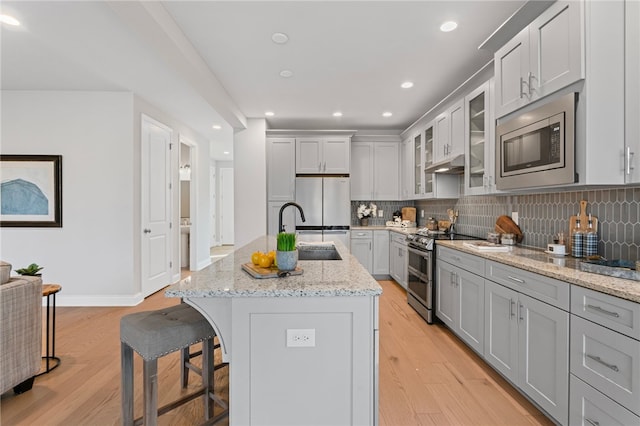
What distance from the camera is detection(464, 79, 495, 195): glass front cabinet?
8.95ft

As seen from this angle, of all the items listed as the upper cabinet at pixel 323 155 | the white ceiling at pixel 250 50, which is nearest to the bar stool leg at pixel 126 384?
the white ceiling at pixel 250 50

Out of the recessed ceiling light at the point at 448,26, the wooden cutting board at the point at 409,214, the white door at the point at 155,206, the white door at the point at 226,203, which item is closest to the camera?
the recessed ceiling light at the point at 448,26

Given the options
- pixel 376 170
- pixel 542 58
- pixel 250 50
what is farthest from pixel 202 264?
pixel 542 58

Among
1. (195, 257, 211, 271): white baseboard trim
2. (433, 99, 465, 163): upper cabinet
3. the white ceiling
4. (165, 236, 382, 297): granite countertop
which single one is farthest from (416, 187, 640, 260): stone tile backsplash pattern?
(195, 257, 211, 271): white baseboard trim

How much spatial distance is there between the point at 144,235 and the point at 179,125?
2059 millimetres

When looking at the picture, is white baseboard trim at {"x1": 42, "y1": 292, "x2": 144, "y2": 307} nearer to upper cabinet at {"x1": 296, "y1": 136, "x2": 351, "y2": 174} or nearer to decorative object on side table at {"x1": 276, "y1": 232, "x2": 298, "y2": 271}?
upper cabinet at {"x1": 296, "y1": 136, "x2": 351, "y2": 174}

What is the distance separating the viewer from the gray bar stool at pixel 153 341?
4.49 feet

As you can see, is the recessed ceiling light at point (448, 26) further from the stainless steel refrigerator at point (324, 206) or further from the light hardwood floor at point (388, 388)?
the stainless steel refrigerator at point (324, 206)

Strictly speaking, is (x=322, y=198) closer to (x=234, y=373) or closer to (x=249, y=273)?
(x=249, y=273)

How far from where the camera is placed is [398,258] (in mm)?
4660

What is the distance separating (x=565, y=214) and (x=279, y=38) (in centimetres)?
269

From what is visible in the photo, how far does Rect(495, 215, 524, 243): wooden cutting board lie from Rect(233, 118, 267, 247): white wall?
3.21 m

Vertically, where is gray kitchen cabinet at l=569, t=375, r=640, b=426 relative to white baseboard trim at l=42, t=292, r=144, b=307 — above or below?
above

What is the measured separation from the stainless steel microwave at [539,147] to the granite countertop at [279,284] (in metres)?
1.38
